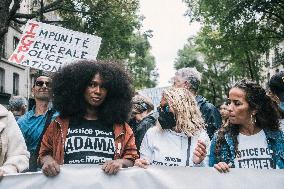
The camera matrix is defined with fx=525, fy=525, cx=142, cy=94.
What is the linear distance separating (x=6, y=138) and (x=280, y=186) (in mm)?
1895

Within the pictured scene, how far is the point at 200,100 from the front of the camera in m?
5.66

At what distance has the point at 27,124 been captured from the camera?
16.9 ft

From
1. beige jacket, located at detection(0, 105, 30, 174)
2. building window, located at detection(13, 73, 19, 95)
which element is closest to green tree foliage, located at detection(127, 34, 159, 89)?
building window, located at detection(13, 73, 19, 95)

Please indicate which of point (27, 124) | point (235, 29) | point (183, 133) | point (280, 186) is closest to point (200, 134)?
point (183, 133)

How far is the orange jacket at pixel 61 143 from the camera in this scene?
12.3 feet

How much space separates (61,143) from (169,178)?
0.81 metres

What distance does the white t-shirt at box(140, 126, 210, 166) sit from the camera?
3.98 metres

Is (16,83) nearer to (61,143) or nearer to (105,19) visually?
(105,19)

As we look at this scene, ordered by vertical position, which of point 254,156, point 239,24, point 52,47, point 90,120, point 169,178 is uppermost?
Result: point 239,24

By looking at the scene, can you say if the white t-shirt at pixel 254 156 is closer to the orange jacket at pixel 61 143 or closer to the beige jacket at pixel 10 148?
the orange jacket at pixel 61 143

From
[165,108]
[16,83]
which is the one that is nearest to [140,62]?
[16,83]

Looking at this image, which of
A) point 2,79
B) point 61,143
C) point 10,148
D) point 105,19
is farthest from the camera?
point 2,79

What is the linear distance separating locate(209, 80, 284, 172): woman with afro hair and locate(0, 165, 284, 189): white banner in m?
0.10

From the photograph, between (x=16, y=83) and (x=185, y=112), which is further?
(x=16, y=83)
